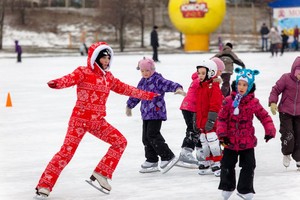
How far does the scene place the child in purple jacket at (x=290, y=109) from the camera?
7.65 meters

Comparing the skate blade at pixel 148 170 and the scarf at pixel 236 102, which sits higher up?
the scarf at pixel 236 102

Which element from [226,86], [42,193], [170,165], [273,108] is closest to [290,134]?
[273,108]

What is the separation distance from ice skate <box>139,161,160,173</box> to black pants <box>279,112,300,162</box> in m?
1.37

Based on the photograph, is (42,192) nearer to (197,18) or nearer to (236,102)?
(236,102)

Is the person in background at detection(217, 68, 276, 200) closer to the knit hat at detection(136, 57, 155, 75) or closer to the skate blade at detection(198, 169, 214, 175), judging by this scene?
the skate blade at detection(198, 169, 214, 175)

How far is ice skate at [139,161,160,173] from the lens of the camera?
7859 millimetres

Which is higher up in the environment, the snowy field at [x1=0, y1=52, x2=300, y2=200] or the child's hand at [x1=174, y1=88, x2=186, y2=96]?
the child's hand at [x1=174, y1=88, x2=186, y2=96]

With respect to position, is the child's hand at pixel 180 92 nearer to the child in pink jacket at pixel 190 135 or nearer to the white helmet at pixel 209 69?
the white helmet at pixel 209 69

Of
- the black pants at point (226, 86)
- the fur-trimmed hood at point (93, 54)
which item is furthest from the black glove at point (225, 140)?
the black pants at point (226, 86)

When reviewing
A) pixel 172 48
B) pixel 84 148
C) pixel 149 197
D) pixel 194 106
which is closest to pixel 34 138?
pixel 84 148

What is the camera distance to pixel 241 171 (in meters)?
6.31

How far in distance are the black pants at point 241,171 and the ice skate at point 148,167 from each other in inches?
64.2

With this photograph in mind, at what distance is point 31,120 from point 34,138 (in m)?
2.06

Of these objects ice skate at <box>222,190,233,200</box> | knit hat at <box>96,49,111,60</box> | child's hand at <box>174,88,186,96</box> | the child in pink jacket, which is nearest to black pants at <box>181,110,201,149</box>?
the child in pink jacket
